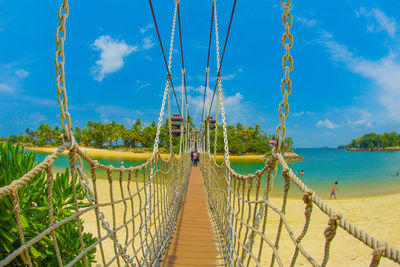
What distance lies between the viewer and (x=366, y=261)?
12.9 ft

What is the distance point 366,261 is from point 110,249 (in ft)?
14.8

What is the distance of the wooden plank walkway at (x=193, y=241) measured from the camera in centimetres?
189

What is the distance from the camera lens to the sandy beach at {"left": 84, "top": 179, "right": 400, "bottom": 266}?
13.1ft

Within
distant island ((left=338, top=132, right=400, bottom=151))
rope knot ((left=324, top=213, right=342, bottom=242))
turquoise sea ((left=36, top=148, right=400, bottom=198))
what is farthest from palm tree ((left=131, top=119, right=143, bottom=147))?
distant island ((left=338, top=132, right=400, bottom=151))

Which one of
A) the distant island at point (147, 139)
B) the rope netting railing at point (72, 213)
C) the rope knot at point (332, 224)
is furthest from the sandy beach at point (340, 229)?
the distant island at point (147, 139)

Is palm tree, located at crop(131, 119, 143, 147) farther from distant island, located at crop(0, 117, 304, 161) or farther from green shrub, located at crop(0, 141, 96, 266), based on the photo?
green shrub, located at crop(0, 141, 96, 266)

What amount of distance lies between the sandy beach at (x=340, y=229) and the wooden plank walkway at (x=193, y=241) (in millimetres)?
1226

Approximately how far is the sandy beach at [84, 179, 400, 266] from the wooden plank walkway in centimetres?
123

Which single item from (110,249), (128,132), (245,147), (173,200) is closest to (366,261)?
(173,200)

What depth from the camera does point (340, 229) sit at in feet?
18.3

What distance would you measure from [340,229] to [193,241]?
197 inches

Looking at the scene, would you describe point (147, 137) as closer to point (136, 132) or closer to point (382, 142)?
point (136, 132)

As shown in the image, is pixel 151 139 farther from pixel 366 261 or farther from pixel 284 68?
pixel 284 68

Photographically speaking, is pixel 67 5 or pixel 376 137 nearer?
pixel 67 5
